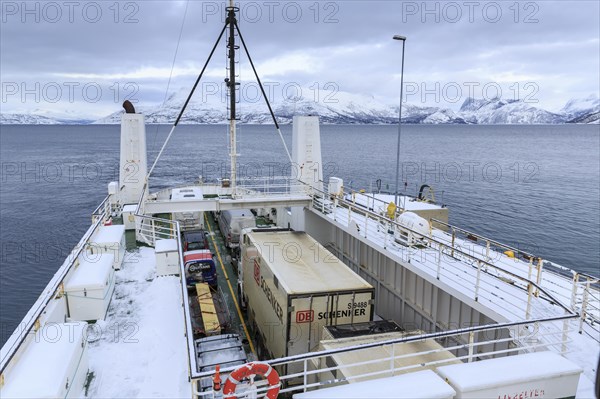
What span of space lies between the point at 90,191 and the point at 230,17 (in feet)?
161

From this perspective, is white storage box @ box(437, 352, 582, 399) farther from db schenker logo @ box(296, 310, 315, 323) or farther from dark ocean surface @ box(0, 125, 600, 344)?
dark ocean surface @ box(0, 125, 600, 344)

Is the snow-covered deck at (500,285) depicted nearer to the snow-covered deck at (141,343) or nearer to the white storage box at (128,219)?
the snow-covered deck at (141,343)

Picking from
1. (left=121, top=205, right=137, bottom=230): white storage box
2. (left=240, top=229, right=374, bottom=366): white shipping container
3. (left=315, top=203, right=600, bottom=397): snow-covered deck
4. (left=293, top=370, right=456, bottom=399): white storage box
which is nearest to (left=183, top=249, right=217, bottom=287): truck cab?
(left=240, top=229, right=374, bottom=366): white shipping container

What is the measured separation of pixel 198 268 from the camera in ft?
55.9

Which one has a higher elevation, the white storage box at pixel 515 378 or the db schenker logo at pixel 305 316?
the white storage box at pixel 515 378

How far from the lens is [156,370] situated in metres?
9.30

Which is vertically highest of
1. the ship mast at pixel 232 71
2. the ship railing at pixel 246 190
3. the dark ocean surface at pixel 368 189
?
the ship mast at pixel 232 71

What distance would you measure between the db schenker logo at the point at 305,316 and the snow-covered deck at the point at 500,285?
3.48 meters

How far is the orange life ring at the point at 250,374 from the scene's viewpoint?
6.15 meters

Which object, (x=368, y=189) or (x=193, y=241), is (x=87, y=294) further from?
(x=368, y=189)

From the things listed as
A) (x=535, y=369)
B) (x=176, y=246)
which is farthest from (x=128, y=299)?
(x=535, y=369)

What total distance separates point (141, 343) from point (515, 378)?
778 cm

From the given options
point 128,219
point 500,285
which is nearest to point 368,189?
point 128,219

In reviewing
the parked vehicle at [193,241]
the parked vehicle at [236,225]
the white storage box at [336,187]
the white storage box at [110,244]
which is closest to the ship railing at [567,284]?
the white storage box at [336,187]
